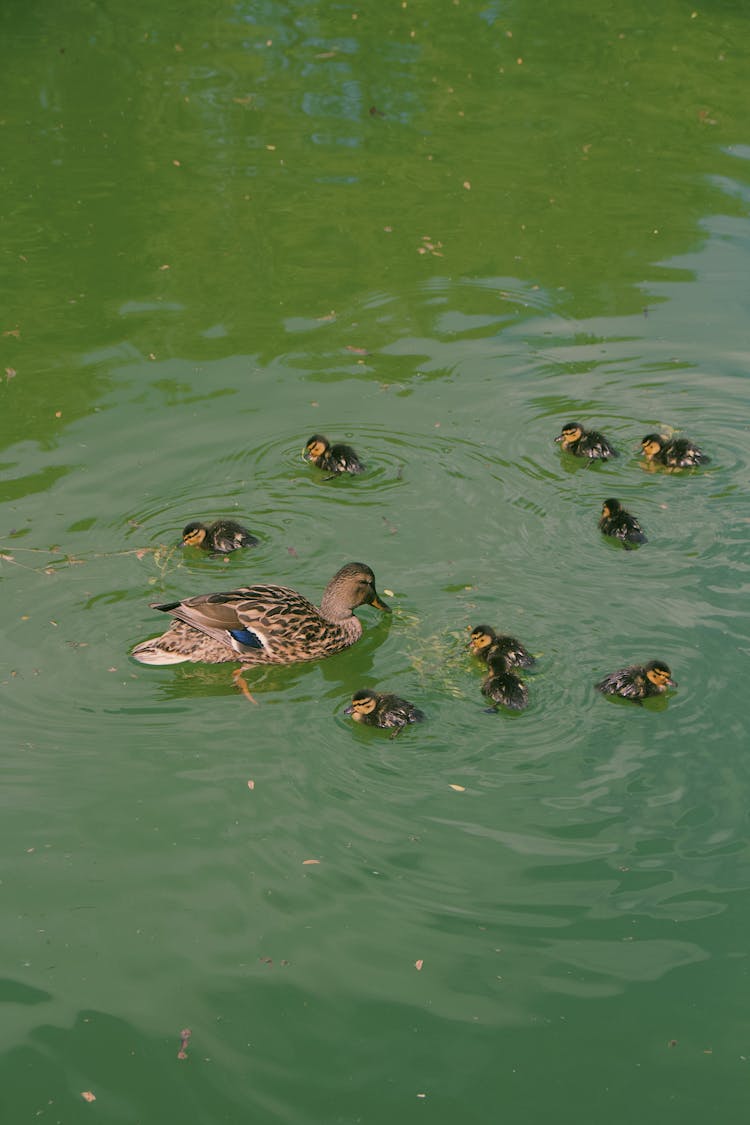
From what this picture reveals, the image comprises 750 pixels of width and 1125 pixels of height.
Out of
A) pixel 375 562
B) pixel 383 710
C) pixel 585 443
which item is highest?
pixel 383 710

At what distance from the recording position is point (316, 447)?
7879mm

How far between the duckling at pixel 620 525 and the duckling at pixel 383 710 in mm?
1761

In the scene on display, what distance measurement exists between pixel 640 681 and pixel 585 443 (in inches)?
89.2

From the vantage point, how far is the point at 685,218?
11.0m

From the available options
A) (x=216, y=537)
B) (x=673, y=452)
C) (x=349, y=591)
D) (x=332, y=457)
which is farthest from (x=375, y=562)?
(x=673, y=452)

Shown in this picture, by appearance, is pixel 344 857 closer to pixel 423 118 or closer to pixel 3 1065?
pixel 3 1065

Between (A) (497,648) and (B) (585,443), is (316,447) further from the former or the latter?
(A) (497,648)

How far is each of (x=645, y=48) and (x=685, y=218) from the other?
3308mm

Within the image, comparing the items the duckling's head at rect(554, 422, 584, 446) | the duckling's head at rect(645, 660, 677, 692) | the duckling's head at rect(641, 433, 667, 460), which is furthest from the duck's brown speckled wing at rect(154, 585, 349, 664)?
the duckling's head at rect(641, 433, 667, 460)

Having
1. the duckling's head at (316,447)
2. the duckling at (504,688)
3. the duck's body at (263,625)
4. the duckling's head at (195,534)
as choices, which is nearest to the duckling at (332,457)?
the duckling's head at (316,447)

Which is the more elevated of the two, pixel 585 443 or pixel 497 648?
pixel 497 648

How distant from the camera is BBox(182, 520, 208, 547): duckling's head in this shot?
7059mm

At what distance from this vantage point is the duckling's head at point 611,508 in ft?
23.7

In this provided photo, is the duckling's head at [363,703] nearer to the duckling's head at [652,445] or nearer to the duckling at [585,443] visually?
the duckling at [585,443]
